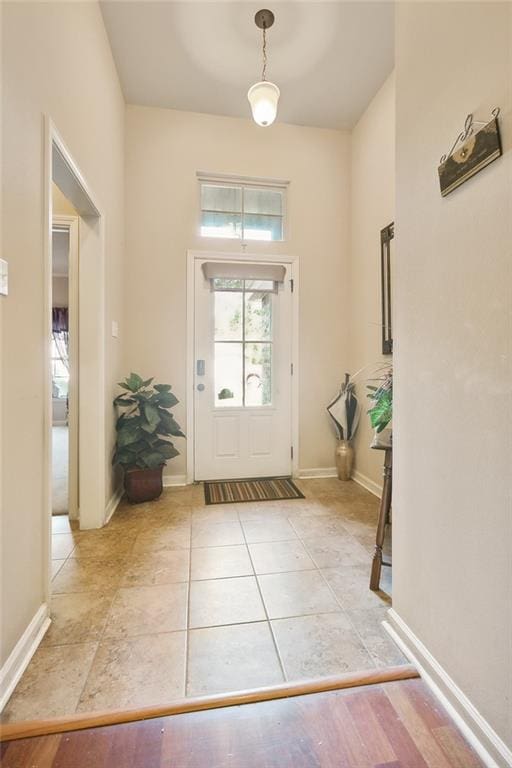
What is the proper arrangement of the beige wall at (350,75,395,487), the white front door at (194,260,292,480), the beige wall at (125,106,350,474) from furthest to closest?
1. the white front door at (194,260,292,480)
2. the beige wall at (125,106,350,474)
3. the beige wall at (350,75,395,487)

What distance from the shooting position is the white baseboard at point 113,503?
246cm

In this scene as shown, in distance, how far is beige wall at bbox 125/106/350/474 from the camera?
10.3 ft

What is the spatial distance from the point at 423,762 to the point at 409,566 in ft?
1.69

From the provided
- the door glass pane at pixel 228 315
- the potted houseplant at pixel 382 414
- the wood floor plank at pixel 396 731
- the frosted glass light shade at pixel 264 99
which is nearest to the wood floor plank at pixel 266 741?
the wood floor plank at pixel 396 731

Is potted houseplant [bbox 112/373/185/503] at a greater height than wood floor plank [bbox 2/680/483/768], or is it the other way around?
potted houseplant [bbox 112/373/185/503]

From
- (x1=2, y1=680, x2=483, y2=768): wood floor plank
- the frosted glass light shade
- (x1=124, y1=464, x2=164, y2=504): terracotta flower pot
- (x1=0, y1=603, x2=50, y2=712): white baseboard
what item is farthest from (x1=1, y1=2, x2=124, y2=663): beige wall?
(x1=124, y1=464, x2=164, y2=504): terracotta flower pot

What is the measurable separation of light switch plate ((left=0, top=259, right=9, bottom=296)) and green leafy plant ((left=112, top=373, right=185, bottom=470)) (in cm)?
162

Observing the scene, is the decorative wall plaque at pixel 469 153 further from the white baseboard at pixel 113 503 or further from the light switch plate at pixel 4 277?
the white baseboard at pixel 113 503

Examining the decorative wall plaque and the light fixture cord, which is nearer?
the decorative wall plaque

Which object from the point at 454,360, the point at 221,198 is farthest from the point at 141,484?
the point at 221,198

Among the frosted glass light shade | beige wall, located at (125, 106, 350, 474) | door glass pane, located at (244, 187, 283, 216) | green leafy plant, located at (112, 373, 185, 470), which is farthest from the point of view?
door glass pane, located at (244, 187, 283, 216)

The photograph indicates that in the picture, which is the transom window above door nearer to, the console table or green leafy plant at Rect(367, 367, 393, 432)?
green leafy plant at Rect(367, 367, 393, 432)

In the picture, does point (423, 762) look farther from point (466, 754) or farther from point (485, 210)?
point (485, 210)

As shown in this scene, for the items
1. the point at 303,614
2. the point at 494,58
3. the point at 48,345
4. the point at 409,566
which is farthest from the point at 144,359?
the point at 494,58
